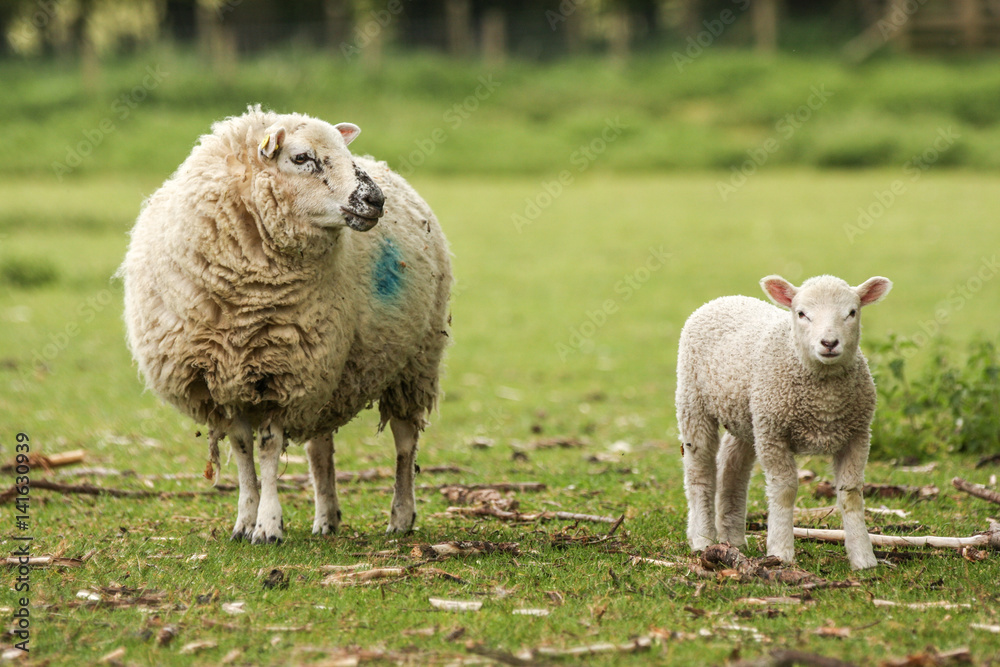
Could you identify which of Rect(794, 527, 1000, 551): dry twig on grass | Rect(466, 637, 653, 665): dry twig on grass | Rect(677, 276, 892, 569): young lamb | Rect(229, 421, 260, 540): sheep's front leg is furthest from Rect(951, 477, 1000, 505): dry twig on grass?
Rect(229, 421, 260, 540): sheep's front leg

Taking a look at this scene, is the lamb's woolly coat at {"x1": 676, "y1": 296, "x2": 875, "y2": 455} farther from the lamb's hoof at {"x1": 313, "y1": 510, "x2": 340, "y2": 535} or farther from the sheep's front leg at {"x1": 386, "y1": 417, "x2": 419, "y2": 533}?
the lamb's hoof at {"x1": 313, "y1": 510, "x2": 340, "y2": 535}

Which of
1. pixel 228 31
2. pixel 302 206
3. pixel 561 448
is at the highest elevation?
pixel 228 31

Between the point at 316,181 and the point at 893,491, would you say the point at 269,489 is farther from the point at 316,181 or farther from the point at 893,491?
the point at 893,491

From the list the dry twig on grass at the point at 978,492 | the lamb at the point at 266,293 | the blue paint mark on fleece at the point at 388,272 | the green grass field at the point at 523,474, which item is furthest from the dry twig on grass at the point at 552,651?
the dry twig on grass at the point at 978,492

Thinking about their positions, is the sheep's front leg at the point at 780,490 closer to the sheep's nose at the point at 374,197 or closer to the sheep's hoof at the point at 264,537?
the sheep's nose at the point at 374,197

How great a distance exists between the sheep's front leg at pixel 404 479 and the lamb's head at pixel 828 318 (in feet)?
8.20

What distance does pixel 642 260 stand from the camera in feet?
66.6

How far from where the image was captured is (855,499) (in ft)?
18.0

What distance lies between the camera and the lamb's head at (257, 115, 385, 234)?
5879 mm

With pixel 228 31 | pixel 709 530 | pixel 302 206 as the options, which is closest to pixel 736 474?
pixel 709 530

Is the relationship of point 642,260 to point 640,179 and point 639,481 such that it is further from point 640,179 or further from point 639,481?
point 639,481

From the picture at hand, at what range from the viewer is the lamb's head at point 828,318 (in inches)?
205

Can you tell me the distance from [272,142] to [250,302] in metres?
0.84

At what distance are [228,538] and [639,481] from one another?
122 inches
